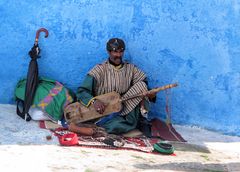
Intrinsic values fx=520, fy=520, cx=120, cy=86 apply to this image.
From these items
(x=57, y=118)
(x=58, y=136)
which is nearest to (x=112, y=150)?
(x=58, y=136)

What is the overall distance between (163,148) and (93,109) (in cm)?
110

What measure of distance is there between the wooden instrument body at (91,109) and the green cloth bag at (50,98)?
0.58ft

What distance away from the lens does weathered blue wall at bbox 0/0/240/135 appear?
6.61 m

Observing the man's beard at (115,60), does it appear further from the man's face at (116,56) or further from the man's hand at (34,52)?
the man's hand at (34,52)

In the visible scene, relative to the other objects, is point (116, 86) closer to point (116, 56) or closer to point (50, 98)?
point (116, 56)

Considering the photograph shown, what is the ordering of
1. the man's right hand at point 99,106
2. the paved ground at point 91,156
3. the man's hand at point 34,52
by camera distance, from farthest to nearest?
the man's hand at point 34,52 < the man's right hand at point 99,106 < the paved ground at point 91,156

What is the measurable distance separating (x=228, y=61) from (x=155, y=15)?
1.12 metres

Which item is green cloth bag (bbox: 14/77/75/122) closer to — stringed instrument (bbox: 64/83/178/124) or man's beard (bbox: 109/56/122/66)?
stringed instrument (bbox: 64/83/178/124)

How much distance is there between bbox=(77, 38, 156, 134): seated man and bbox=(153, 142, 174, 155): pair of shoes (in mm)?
669

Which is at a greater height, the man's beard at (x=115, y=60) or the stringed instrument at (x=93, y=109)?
the man's beard at (x=115, y=60)

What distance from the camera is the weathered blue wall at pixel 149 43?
6609 mm

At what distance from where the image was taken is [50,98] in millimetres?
6480

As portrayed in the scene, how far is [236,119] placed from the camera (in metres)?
6.82

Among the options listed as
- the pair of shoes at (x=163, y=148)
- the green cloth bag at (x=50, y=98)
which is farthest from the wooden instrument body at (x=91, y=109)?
the pair of shoes at (x=163, y=148)
